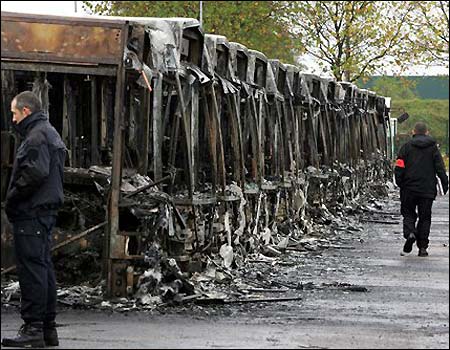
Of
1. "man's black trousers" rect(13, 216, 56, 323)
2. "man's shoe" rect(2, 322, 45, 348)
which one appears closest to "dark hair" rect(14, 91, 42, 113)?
"man's black trousers" rect(13, 216, 56, 323)

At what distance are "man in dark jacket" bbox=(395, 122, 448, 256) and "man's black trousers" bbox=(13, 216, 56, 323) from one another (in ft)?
30.6

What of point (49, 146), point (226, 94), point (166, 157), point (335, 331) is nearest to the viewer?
point (49, 146)

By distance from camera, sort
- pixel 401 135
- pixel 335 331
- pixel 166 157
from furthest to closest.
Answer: pixel 401 135 < pixel 166 157 < pixel 335 331

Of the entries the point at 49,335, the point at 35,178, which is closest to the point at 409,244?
the point at 49,335

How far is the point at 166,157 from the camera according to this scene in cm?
1541

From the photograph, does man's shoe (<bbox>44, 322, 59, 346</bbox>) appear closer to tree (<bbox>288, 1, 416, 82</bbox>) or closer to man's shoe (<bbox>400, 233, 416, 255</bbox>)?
man's shoe (<bbox>400, 233, 416, 255</bbox>)

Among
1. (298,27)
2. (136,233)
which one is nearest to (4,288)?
(136,233)

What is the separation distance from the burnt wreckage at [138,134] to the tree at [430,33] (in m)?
30.0

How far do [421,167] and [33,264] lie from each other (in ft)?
31.1

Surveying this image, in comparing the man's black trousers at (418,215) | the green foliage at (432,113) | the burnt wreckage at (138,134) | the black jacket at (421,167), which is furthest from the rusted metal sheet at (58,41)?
the green foliage at (432,113)

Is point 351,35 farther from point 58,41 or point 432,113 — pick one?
point 58,41

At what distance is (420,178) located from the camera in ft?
62.5

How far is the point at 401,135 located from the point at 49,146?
5180cm

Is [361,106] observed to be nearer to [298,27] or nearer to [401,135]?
[298,27]
